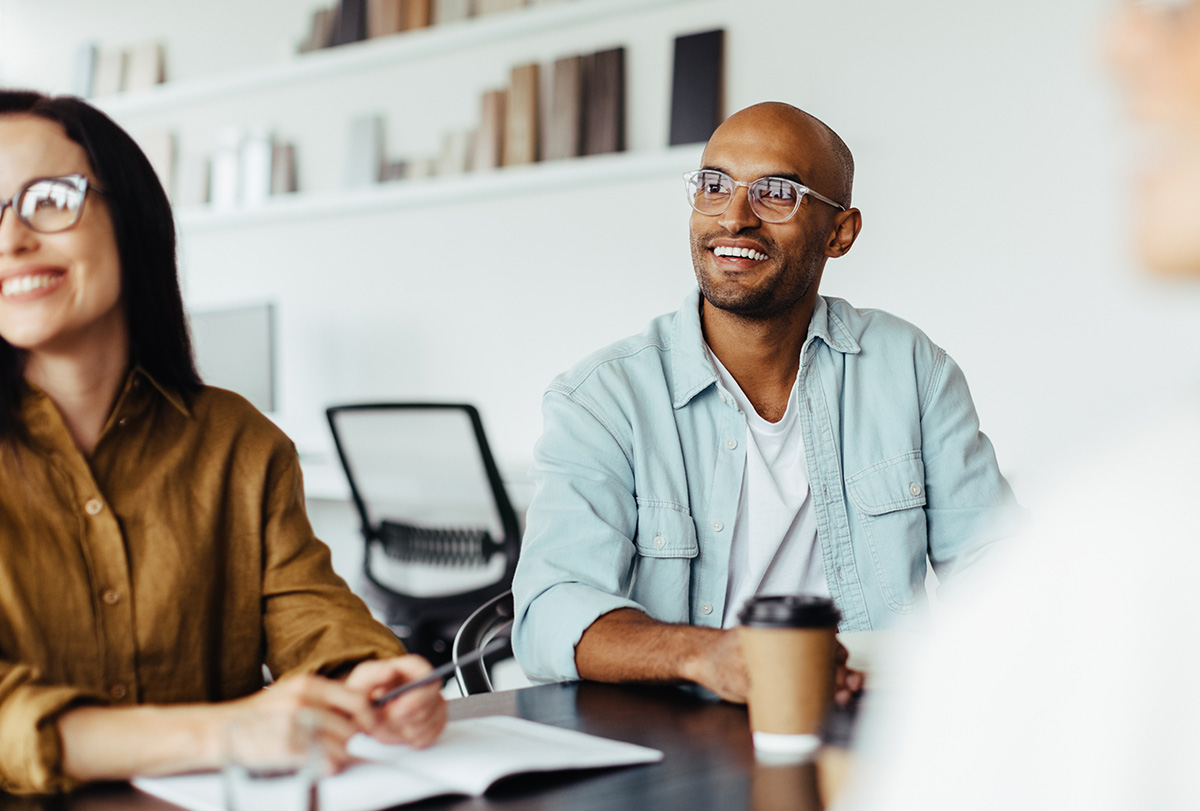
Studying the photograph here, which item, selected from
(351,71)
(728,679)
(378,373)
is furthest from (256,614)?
(351,71)

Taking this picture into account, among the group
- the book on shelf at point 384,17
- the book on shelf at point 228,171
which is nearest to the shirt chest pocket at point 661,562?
the book on shelf at point 384,17

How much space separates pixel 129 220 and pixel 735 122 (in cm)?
98

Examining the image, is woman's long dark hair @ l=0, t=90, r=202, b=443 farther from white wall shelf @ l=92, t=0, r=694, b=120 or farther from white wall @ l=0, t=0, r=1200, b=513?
white wall shelf @ l=92, t=0, r=694, b=120

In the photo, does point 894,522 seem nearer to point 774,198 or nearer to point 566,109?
point 774,198

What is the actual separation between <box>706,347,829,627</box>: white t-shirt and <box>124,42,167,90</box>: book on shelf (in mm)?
3915

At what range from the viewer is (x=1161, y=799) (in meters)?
0.35

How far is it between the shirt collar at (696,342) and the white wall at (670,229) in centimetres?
48

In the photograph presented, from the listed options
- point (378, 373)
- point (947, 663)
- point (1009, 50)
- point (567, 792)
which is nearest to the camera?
point (947, 663)

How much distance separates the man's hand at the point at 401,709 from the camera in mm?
890

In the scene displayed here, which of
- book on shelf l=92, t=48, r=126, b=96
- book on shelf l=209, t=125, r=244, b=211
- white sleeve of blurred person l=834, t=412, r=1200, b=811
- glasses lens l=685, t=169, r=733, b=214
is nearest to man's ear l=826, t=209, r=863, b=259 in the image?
glasses lens l=685, t=169, r=733, b=214

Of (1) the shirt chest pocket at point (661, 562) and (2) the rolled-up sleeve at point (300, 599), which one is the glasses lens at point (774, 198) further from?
(2) the rolled-up sleeve at point (300, 599)

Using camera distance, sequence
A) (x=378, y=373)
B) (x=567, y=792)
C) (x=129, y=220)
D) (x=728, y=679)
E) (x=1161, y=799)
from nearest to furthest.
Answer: (x=1161, y=799) < (x=567, y=792) < (x=728, y=679) < (x=129, y=220) < (x=378, y=373)

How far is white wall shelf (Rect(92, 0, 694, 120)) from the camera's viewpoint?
11.8 ft

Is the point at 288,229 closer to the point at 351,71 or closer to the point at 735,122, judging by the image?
the point at 351,71
